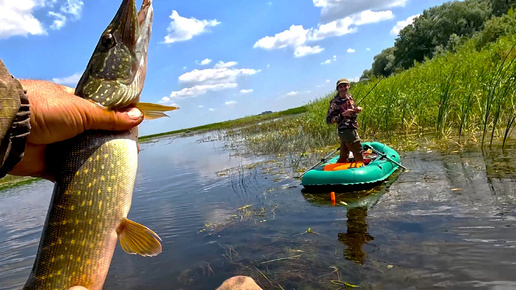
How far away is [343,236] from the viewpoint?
4.30 metres

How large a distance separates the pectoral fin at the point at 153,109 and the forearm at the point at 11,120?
77cm

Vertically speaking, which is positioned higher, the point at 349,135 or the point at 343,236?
the point at 349,135

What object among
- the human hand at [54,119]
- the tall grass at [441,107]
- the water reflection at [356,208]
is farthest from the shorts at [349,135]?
the human hand at [54,119]

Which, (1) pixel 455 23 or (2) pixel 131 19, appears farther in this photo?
(1) pixel 455 23

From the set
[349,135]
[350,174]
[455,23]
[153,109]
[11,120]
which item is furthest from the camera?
[455,23]

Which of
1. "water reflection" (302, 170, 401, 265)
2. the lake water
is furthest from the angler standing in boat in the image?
the lake water

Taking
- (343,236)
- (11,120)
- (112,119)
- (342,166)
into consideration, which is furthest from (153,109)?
(342,166)

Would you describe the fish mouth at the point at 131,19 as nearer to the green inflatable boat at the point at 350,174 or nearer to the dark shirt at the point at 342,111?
the green inflatable boat at the point at 350,174

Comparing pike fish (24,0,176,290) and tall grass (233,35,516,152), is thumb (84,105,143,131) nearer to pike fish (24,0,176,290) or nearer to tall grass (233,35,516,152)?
pike fish (24,0,176,290)

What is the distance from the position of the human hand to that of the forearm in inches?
4.9

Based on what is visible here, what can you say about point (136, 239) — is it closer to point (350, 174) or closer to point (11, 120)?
point (11, 120)

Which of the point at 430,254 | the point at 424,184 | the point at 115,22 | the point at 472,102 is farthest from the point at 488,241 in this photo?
the point at 472,102

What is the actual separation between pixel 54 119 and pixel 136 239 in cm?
90

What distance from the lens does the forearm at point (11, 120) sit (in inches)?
61.0
